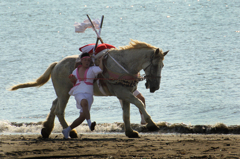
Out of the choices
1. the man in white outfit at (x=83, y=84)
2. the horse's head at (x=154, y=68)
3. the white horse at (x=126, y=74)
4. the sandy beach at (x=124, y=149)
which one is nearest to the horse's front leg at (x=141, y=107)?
the white horse at (x=126, y=74)

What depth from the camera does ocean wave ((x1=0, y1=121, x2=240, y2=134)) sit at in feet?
30.1

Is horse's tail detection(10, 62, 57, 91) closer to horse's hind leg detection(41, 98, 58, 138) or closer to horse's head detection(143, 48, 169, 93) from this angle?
horse's hind leg detection(41, 98, 58, 138)

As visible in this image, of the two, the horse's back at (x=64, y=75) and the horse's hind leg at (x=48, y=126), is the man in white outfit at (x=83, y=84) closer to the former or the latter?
the horse's back at (x=64, y=75)

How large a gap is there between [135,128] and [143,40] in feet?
48.7

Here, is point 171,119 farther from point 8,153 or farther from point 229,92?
point 8,153

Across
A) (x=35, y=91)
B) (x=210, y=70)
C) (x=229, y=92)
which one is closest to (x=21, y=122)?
(x=35, y=91)

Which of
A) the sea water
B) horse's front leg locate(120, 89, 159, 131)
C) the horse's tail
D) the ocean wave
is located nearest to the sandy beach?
horse's front leg locate(120, 89, 159, 131)

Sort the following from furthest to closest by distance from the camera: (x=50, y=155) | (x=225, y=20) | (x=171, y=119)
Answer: (x=225, y=20) < (x=171, y=119) < (x=50, y=155)

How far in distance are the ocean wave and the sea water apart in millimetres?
45

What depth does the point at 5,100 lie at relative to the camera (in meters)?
13.3

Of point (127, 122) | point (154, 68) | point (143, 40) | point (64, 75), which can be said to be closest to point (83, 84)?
point (64, 75)

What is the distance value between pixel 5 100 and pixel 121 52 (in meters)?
7.06

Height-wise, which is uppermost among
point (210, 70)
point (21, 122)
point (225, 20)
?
point (225, 20)

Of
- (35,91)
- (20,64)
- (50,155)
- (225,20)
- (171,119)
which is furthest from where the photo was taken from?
(225,20)
